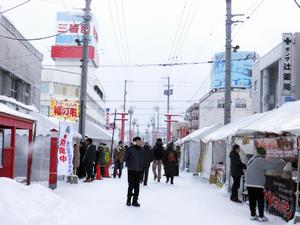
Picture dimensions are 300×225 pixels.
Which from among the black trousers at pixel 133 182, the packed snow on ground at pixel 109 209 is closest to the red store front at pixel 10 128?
the packed snow on ground at pixel 109 209

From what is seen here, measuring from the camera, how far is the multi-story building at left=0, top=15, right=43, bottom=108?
20.0 metres

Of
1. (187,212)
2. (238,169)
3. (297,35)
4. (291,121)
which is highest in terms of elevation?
(297,35)

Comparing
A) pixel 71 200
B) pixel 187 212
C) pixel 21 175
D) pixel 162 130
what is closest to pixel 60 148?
pixel 21 175

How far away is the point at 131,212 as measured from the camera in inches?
438

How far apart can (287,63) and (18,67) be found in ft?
42.0

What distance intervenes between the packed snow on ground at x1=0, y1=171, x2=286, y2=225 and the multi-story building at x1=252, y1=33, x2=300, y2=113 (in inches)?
425

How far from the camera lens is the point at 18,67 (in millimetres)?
22156

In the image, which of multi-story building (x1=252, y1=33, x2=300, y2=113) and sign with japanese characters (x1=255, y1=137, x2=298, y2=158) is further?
multi-story building (x1=252, y1=33, x2=300, y2=113)

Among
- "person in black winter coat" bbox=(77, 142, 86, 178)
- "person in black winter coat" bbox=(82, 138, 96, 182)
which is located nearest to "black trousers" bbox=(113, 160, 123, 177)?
"person in black winter coat" bbox=(77, 142, 86, 178)

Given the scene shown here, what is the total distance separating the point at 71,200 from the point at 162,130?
4387 inches

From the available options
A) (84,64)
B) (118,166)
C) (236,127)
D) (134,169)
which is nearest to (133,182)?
(134,169)

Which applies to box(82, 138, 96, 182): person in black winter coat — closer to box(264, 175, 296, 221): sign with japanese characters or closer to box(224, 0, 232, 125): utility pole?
box(224, 0, 232, 125): utility pole

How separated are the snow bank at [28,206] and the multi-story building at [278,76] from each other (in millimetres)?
15495

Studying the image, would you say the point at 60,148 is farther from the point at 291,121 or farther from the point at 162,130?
the point at 162,130
